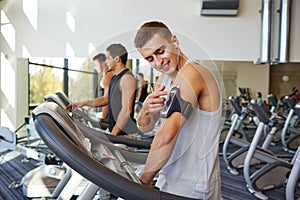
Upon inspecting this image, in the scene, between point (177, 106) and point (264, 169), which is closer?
point (177, 106)

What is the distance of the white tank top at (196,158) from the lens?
114 centimetres

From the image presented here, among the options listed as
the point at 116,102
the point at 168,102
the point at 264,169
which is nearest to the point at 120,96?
the point at 116,102

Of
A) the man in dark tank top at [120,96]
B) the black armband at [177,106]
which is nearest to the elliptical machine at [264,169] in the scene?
the man in dark tank top at [120,96]

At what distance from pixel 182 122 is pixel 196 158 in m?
0.17

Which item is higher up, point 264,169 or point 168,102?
point 168,102

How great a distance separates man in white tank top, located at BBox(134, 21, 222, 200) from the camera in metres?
1.09

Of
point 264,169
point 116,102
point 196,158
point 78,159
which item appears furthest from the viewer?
point 264,169

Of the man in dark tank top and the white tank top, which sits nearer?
the white tank top

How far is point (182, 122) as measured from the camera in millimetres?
1095

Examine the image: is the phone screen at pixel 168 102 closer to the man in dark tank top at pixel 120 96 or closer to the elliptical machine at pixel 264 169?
the man in dark tank top at pixel 120 96

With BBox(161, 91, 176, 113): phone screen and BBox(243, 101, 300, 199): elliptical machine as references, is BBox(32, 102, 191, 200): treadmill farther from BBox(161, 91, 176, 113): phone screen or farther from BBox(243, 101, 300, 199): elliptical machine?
BBox(243, 101, 300, 199): elliptical machine

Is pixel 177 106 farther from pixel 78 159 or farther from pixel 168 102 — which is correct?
pixel 78 159

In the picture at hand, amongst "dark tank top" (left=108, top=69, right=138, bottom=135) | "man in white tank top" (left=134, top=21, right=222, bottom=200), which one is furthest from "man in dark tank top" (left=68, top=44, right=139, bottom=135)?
"man in white tank top" (left=134, top=21, right=222, bottom=200)

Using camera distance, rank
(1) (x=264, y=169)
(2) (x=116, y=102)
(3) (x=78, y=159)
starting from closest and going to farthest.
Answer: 1. (3) (x=78, y=159)
2. (2) (x=116, y=102)
3. (1) (x=264, y=169)
